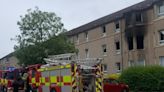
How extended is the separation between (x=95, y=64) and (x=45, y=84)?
13.8 feet

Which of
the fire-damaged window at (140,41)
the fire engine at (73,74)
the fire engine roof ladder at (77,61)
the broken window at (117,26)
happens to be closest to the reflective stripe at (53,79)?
the fire engine at (73,74)

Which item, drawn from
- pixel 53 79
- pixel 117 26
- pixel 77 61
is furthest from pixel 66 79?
pixel 117 26

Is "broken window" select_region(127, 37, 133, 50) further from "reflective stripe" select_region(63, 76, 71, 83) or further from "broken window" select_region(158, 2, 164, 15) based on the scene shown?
"reflective stripe" select_region(63, 76, 71, 83)

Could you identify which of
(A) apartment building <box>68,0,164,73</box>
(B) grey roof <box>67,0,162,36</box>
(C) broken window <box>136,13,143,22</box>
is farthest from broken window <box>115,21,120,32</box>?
(C) broken window <box>136,13,143,22</box>

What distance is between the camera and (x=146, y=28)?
45.4m

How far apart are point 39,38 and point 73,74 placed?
83.9 ft

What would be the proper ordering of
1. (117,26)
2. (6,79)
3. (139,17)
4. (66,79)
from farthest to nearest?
(117,26) < (139,17) < (6,79) < (66,79)

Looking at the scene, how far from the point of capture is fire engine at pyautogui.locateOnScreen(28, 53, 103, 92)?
2156cm

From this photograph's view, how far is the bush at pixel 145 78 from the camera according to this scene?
3544 cm

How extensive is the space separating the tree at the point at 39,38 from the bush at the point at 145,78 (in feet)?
36.0

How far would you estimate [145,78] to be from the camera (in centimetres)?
3625

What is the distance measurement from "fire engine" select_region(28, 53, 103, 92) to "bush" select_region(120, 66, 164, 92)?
45.3 ft

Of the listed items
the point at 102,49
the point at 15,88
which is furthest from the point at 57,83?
the point at 102,49

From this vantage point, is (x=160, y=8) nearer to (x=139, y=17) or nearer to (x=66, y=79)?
(x=139, y=17)
